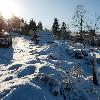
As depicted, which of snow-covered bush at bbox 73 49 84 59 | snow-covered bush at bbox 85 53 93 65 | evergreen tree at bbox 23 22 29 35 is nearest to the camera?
snow-covered bush at bbox 85 53 93 65

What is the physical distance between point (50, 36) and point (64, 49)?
2489cm

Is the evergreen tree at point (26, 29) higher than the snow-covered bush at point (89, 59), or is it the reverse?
the evergreen tree at point (26, 29)

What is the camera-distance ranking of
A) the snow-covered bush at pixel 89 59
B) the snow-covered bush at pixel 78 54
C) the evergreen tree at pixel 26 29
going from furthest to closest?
the evergreen tree at pixel 26 29
the snow-covered bush at pixel 78 54
the snow-covered bush at pixel 89 59

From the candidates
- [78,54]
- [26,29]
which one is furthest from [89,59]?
[26,29]

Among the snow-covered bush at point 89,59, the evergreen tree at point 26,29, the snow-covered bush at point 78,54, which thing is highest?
the evergreen tree at point 26,29

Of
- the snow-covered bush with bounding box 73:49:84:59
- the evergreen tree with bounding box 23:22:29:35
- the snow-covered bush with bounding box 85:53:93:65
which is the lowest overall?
the snow-covered bush with bounding box 85:53:93:65

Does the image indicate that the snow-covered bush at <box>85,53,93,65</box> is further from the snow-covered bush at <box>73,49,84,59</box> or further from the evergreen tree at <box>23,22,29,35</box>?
the evergreen tree at <box>23,22,29,35</box>

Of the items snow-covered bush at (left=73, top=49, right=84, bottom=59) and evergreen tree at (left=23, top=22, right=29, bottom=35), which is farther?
evergreen tree at (left=23, top=22, right=29, bottom=35)

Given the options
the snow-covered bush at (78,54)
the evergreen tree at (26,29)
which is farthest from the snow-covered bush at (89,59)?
the evergreen tree at (26,29)

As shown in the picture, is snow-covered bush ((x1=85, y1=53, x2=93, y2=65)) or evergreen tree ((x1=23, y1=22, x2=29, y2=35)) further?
evergreen tree ((x1=23, y1=22, x2=29, y2=35))

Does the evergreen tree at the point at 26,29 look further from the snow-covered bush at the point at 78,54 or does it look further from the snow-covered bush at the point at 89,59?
the snow-covered bush at the point at 89,59

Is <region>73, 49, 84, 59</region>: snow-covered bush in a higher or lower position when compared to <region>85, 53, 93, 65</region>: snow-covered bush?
higher

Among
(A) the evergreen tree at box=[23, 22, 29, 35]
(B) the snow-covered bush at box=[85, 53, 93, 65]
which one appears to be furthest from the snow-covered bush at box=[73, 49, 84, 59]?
(A) the evergreen tree at box=[23, 22, 29, 35]

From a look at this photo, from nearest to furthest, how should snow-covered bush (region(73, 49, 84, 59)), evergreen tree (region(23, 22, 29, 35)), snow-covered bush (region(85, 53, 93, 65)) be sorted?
snow-covered bush (region(85, 53, 93, 65))
snow-covered bush (region(73, 49, 84, 59))
evergreen tree (region(23, 22, 29, 35))
